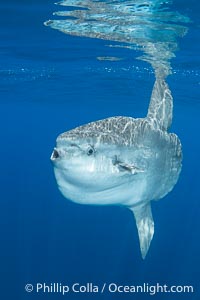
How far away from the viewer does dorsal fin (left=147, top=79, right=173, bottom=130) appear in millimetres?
7434

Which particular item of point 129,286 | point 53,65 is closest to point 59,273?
point 129,286

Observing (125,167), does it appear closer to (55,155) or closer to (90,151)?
(90,151)

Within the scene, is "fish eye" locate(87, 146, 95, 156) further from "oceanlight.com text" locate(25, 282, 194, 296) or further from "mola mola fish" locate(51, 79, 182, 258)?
"oceanlight.com text" locate(25, 282, 194, 296)

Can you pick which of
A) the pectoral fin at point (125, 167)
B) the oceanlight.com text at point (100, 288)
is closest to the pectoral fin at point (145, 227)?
the pectoral fin at point (125, 167)

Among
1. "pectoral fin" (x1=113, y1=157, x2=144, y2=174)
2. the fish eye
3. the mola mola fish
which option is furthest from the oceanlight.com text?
the fish eye

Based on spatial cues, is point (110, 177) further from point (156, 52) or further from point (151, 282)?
point (151, 282)

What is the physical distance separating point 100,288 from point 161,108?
45.7ft

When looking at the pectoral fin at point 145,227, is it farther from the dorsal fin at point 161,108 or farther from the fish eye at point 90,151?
the fish eye at point 90,151

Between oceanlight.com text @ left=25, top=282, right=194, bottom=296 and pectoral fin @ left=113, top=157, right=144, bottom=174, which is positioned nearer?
pectoral fin @ left=113, top=157, right=144, bottom=174

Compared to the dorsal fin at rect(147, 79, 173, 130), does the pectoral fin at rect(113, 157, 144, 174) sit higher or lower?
lower

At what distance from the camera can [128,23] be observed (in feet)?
37.2

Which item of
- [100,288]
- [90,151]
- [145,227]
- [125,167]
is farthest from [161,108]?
[100,288]

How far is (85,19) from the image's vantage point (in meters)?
11.2

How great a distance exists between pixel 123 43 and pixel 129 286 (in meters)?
12.2
